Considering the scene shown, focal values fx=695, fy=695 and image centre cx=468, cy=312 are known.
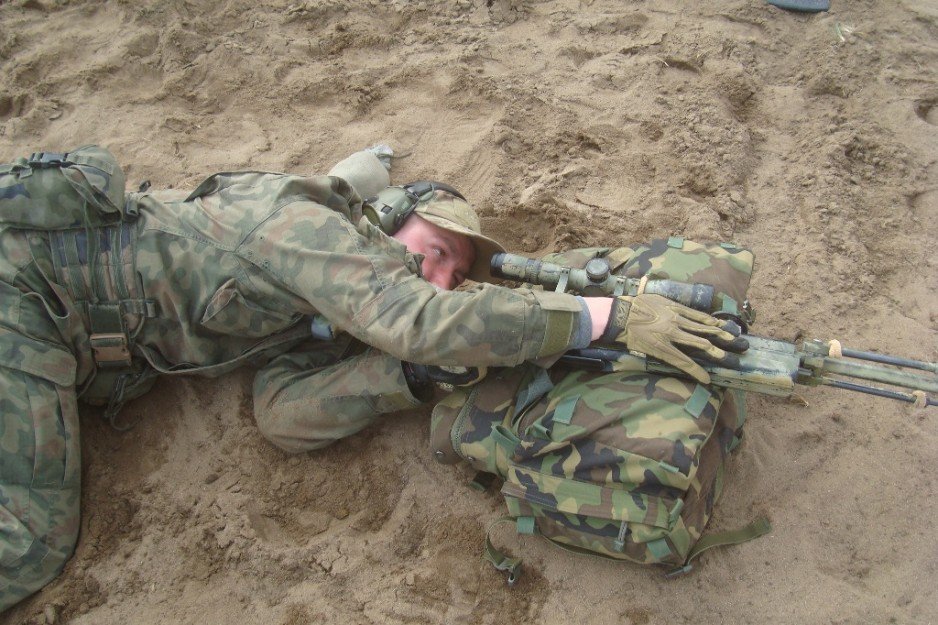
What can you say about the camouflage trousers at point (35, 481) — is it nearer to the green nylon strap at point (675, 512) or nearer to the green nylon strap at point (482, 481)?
the green nylon strap at point (482, 481)

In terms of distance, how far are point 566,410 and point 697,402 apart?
482 mm

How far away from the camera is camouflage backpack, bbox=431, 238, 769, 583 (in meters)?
2.47

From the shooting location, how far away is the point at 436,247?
3.28 m

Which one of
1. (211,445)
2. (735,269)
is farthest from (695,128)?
(211,445)

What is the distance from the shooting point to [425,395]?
9.95ft

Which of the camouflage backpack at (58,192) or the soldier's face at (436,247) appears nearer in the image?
the camouflage backpack at (58,192)

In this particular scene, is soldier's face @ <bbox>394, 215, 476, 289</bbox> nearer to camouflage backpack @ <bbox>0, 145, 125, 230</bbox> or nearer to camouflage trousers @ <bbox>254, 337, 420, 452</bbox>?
camouflage trousers @ <bbox>254, 337, 420, 452</bbox>

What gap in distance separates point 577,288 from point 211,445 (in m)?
1.80

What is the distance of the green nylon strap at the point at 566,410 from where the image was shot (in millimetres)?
2621

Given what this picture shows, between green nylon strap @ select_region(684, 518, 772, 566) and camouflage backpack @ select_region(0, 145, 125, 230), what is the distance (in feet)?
8.57

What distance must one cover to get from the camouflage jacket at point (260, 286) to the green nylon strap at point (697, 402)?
50 centimetres

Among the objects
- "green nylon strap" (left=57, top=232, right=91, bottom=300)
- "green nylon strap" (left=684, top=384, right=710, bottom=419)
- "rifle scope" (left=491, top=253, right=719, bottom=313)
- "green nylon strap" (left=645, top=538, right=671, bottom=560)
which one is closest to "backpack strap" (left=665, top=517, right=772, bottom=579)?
"green nylon strap" (left=645, top=538, right=671, bottom=560)

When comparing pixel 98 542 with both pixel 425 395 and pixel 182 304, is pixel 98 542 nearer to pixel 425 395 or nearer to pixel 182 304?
pixel 182 304

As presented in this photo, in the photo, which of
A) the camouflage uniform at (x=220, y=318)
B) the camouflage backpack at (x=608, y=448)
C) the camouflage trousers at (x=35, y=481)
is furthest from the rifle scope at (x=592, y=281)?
the camouflage trousers at (x=35, y=481)
